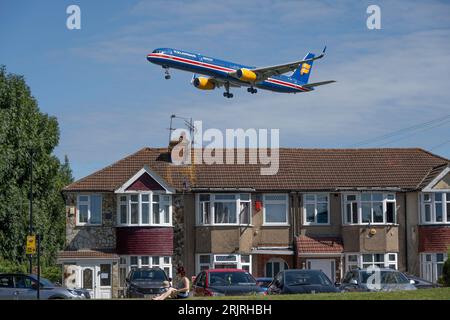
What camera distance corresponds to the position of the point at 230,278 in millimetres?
30984

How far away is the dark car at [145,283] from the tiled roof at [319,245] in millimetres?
14433

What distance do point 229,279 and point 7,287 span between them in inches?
305

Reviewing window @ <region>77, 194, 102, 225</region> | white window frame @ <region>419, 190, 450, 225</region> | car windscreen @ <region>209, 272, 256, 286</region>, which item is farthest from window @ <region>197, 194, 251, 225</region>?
car windscreen @ <region>209, 272, 256, 286</region>

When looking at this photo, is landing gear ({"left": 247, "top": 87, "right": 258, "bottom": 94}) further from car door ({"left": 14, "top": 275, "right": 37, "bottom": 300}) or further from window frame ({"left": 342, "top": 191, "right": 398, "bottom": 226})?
car door ({"left": 14, "top": 275, "right": 37, "bottom": 300})

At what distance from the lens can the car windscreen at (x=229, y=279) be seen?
30.5 metres

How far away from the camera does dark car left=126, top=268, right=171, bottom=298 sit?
38.8 m

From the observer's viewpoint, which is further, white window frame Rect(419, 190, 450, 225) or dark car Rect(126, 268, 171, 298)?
white window frame Rect(419, 190, 450, 225)

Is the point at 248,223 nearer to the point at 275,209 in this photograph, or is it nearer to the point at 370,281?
the point at 275,209

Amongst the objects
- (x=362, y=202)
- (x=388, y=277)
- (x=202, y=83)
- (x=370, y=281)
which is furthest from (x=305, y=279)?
(x=202, y=83)

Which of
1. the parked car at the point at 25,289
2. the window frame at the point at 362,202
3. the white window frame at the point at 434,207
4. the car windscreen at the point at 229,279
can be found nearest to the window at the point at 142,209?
the window frame at the point at 362,202

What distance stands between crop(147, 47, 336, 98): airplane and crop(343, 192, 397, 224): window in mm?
6980

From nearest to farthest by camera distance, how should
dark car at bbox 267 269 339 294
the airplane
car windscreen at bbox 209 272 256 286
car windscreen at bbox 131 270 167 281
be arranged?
dark car at bbox 267 269 339 294, car windscreen at bbox 209 272 256 286, car windscreen at bbox 131 270 167 281, the airplane
